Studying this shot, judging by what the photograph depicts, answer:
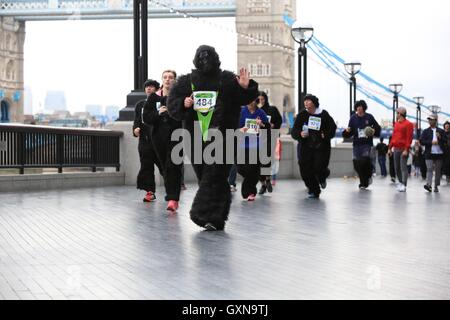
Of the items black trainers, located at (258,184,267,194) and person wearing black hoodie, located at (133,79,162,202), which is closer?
person wearing black hoodie, located at (133,79,162,202)

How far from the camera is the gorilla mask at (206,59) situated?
831cm

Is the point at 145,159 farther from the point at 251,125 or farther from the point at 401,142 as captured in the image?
the point at 401,142

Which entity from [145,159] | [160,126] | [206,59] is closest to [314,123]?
[145,159]

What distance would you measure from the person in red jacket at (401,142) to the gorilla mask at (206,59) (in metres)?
7.85

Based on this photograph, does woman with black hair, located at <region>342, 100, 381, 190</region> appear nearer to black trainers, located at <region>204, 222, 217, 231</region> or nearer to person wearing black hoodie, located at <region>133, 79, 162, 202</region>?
person wearing black hoodie, located at <region>133, 79, 162, 202</region>

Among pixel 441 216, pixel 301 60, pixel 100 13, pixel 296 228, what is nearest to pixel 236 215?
pixel 296 228

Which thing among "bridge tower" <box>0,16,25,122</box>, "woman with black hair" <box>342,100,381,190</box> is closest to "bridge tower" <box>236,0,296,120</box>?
"bridge tower" <box>0,16,25,122</box>

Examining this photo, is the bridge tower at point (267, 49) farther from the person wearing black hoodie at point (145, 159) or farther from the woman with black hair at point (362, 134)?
the person wearing black hoodie at point (145, 159)

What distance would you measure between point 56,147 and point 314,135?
4.70 metres

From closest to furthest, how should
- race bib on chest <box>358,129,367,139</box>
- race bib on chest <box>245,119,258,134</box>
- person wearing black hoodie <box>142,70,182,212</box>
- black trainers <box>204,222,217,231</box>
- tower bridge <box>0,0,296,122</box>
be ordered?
black trainers <box>204,222,217,231</box>
person wearing black hoodie <box>142,70,182,212</box>
race bib on chest <box>245,119,258,134</box>
race bib on chest <box>358,129,367,139</box>
tower bridge <box>0,0,296,122</box>

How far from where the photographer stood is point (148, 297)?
Result: 15.5 ft

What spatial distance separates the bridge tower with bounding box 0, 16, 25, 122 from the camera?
107m

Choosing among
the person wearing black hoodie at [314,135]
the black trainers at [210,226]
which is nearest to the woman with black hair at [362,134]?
the person wearing black hoodie at [314,135]

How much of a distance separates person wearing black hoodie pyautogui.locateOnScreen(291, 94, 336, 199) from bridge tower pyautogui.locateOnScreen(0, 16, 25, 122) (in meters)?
94.9
